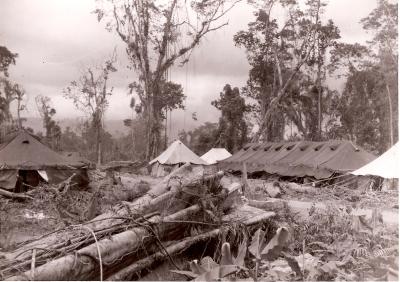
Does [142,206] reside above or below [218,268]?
above

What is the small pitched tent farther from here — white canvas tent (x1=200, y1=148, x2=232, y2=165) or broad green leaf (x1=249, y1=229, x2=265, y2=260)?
broad green leaf (x1=249, y1=229, x2=265, y2=260)

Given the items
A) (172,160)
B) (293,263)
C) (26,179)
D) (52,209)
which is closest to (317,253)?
(293,263)

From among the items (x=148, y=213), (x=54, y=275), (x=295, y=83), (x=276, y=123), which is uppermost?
(x=295, y=83)

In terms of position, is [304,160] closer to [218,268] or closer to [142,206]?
[142,206]

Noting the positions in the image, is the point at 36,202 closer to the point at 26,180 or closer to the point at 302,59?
the point at 26,180

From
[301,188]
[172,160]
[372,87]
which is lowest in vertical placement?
[301,188]

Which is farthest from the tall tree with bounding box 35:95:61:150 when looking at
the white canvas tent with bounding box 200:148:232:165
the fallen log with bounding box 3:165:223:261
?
the fallen log with bounding box 3:165:223:261

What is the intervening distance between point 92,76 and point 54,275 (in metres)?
30.8

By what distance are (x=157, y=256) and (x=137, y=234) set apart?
20.1 inches

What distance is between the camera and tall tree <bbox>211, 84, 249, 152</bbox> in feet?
111

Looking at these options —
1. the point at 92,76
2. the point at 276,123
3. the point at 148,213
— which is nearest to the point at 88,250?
the point at 148,213

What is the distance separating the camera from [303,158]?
695 inches

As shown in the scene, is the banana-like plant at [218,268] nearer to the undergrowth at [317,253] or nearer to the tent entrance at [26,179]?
the undergrowth at [317,253]

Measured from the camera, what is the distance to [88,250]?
482cm
